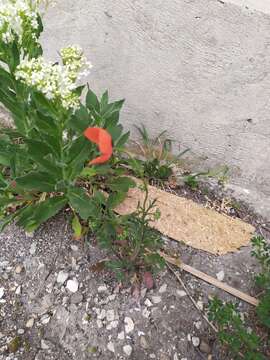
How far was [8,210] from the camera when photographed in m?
1.96

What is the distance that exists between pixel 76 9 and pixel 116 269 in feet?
3.81

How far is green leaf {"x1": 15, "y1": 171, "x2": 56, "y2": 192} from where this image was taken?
1.53 m

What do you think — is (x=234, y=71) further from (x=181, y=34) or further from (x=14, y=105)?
(x=14, y=105)

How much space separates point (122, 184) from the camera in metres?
1.95

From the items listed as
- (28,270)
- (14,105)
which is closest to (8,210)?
(28,270)

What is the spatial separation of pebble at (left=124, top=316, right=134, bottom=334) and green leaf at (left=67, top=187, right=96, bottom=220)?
435mm

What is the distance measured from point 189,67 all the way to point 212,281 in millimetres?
918

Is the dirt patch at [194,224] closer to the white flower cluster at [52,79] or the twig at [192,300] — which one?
the twig at [192,300]

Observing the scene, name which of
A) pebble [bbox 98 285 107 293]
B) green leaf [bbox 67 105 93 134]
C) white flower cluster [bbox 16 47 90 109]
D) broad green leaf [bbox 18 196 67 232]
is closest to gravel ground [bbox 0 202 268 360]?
pebble [bbox 98 285 107 293]

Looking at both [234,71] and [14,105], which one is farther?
[234,71]

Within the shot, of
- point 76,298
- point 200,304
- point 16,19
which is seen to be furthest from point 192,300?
point 16,19

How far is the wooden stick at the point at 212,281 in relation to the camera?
5.80 feet

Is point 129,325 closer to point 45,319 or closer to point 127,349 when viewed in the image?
point 127,349

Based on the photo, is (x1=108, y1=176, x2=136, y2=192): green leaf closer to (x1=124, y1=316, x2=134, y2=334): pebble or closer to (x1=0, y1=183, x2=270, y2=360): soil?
(x1=0, y1=183, x2=270, y2=360): soil
